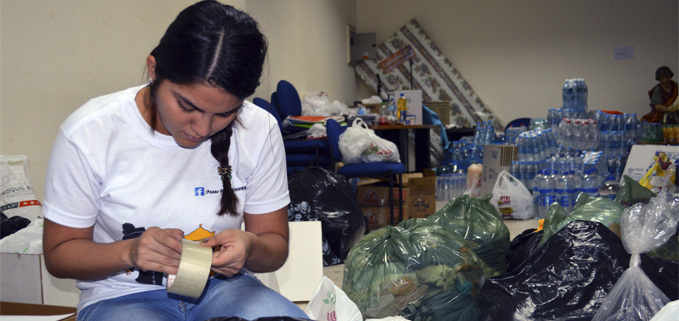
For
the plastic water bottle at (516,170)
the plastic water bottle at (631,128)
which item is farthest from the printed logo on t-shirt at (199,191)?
the plastic water bottle at (631,128)

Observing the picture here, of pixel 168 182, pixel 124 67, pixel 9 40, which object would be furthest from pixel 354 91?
pixel 168 182

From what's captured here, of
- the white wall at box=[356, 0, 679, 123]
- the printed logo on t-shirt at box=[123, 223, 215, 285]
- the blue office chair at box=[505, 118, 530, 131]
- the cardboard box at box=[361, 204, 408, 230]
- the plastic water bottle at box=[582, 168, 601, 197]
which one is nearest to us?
the printed logo on t-shirt at box=[123, 223, 215, 285]

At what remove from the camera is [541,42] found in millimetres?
7582

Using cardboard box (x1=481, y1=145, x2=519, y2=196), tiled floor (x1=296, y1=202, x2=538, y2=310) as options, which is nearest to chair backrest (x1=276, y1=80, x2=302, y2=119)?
tiled floor (x1=296, y1=202, x2=538, y2=310)

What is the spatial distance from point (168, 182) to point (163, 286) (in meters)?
0.21

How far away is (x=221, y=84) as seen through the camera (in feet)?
2.82

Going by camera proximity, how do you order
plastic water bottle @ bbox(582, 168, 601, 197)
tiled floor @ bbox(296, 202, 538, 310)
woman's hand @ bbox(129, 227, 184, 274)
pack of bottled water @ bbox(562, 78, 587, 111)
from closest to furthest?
1. woman's hand @ bbox(129, 227, 184, 274)
2. tiled floor @ bbox(296, 202, 538, 310)
3. plastic water bottle @ bbox(582, 168, 601, 197)
4. pack of bottled water @ bbox(562, 78, 587, 111)

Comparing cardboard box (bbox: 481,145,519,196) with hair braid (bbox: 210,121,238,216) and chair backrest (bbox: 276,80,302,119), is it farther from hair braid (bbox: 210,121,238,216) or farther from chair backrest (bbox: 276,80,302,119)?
hair braid (bbox: 210,121,238,216)

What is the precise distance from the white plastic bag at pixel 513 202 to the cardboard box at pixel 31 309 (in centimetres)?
329

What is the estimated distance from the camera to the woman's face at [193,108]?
863 millimetres

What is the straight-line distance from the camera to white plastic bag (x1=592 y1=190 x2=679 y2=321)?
1281 mm

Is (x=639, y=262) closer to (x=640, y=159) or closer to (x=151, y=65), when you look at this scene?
(x=151, y=65)

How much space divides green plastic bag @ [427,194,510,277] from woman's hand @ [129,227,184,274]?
3.95ft

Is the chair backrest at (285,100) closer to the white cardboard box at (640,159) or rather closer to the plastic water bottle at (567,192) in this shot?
the plastic water bottle at (567,192)
